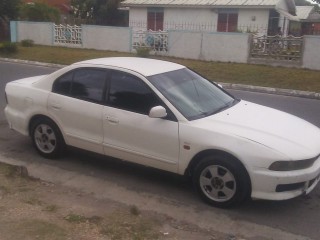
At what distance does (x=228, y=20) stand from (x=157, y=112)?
75.1 feet

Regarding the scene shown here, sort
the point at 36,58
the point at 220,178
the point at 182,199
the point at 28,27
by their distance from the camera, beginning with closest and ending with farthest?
1. the point at 220,178
2. the point at 182,199
3. the point at 36,58
4. the point at 28,27

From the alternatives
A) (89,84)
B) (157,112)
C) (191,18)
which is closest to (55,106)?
(89,84)

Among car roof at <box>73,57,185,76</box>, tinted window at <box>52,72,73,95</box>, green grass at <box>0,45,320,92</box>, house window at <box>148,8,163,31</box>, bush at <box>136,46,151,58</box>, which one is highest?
house window at <box>148,8,163,31</box>

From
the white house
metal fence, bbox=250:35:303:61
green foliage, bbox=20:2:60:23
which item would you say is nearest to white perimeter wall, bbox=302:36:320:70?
metal fence, bbox=250:35:303:61

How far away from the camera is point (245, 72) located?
1499 cm

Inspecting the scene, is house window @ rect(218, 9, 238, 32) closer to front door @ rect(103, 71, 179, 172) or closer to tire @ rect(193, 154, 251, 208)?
front door @ rect(103, 71, 179, 172)

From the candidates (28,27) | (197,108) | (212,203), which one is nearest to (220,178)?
(212,203)

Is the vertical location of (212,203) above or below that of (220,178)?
below

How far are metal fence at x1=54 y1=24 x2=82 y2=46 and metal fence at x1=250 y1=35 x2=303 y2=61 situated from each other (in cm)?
953

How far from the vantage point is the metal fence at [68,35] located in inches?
867

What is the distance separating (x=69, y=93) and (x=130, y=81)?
37.0 inches

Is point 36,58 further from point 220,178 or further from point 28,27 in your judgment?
point 220,178

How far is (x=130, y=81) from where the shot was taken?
17.0ft

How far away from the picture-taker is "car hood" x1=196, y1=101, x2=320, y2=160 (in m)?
4.34
